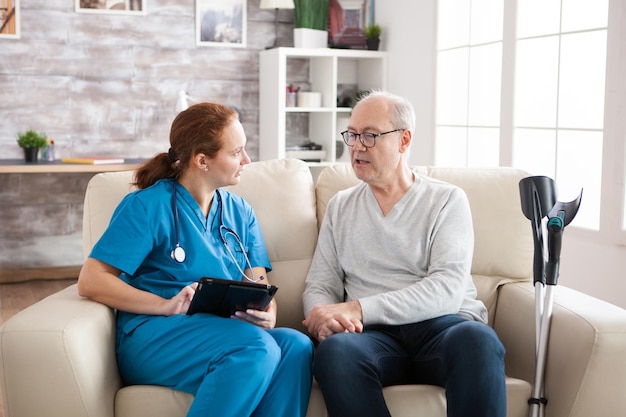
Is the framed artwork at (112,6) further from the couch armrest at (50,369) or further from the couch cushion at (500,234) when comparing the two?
the couch armrest at (50,369)

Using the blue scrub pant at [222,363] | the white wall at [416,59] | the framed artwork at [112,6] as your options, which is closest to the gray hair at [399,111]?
the blue scrub pant at [222,363]

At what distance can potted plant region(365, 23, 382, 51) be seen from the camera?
534 centimetres

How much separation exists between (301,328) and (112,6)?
329cm

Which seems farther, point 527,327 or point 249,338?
point 527,327

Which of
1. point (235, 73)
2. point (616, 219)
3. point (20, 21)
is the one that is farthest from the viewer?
point (235, 73)

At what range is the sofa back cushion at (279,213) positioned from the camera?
2568mm

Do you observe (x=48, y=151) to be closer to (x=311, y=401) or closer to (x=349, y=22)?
(x=349, y=22)

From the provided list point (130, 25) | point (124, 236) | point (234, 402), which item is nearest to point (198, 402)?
point (234, 402)

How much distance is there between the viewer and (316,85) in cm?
559

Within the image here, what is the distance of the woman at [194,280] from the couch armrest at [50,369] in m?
0.18

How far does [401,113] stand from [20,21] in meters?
3.37

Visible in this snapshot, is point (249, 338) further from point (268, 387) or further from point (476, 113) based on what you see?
point (476, 113)

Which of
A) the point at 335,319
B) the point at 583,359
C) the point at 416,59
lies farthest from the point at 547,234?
the point at 416,59

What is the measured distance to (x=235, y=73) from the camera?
217 inches
